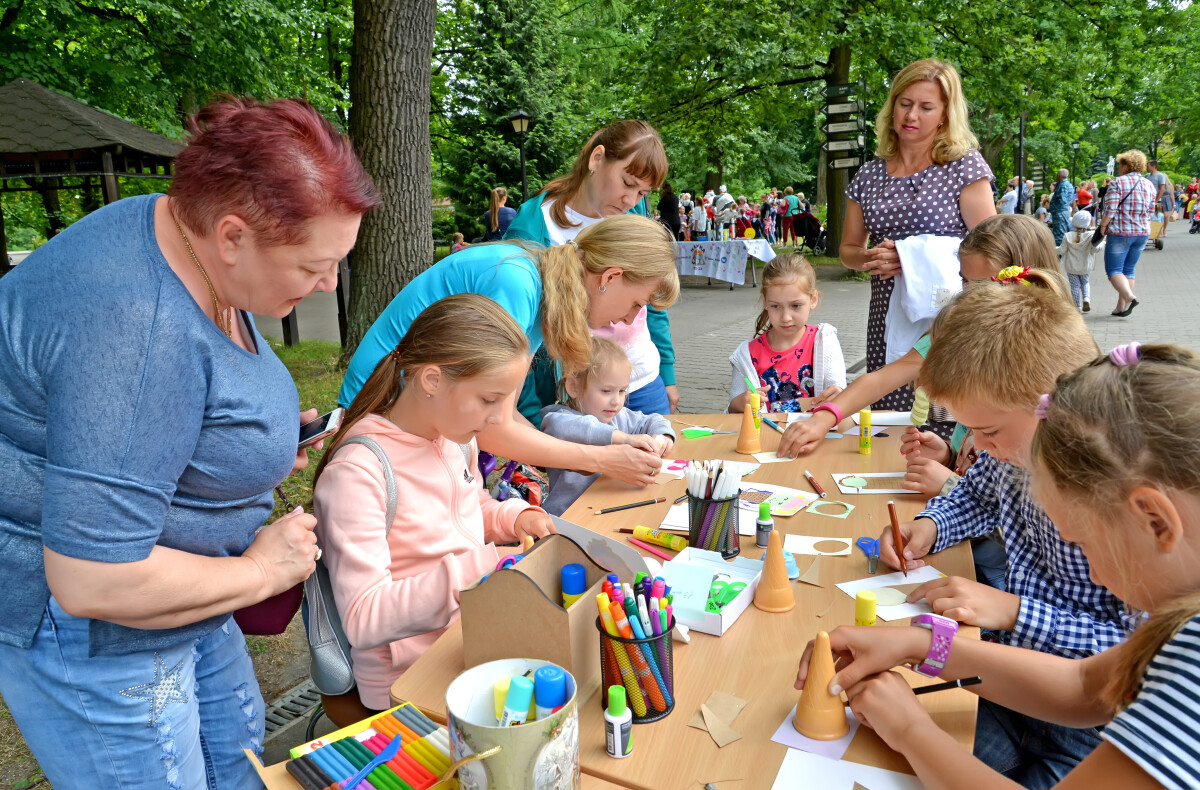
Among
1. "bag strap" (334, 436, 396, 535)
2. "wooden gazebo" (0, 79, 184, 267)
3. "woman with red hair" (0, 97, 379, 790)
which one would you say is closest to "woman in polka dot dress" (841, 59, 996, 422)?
"bag strap" (334, 436, 396, 535)

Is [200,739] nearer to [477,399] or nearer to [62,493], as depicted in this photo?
[62,493]

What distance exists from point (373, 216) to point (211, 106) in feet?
17.6

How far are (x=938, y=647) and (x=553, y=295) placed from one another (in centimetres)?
142

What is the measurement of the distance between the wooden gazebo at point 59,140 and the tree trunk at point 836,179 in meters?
9.57

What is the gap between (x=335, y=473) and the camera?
1.73 m

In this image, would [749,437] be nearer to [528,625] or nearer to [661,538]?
[661,538]

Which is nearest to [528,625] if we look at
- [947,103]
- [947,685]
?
[947,685]

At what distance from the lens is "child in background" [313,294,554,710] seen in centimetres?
160

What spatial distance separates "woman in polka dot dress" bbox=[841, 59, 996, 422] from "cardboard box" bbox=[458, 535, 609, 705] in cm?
261

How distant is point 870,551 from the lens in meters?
1.86

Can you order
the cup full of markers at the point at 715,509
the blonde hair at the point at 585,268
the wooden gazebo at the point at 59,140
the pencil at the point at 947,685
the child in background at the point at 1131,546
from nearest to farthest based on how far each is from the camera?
the child in background at the point at 1131,546
the pencil at the point at 947,685
the cup full of markers at the point at 715,509
the blonde hair at the point at 585,268
the wooden gazebo at the point at 59,140

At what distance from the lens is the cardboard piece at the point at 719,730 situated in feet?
4.06

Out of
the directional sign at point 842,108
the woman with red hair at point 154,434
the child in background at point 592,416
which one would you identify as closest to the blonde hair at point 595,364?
the child in background at point 592,416

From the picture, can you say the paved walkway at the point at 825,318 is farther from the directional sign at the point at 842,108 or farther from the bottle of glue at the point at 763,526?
the bottle of glue at the point at 763,526
